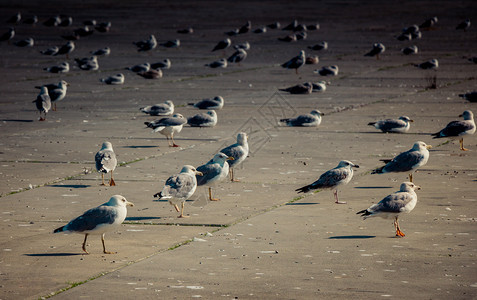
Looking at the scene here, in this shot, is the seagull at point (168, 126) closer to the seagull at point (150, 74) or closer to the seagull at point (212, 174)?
the seagull at point (212, 174)

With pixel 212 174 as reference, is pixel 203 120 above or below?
above

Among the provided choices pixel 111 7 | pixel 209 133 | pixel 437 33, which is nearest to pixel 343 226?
pixel 209 133

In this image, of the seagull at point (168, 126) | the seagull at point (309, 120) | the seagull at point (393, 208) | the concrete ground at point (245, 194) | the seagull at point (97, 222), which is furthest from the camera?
the seagull at point (309, 120)

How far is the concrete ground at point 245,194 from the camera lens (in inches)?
362

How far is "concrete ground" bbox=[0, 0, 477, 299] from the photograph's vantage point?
920cm

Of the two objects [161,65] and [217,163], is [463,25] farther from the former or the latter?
[217,163]

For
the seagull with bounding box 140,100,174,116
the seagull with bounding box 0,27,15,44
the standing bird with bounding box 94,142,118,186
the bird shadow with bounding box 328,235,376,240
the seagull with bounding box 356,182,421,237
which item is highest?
the seagull with bounding box 0,27,15,44

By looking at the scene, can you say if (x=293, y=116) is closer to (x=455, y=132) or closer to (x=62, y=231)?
(x=455, y=132)

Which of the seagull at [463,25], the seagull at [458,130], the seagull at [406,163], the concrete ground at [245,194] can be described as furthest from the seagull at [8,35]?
the seagull at [406,163]

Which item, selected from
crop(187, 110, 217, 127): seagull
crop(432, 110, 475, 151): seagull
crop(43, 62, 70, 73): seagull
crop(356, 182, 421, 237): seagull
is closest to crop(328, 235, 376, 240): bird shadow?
crop(356, 182, 421, 237): seagull

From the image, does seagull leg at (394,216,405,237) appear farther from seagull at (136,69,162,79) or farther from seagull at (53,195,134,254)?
seagull at (136,69,162,79)

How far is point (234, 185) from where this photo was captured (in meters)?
14.3

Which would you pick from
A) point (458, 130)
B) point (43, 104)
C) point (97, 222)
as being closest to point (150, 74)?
point (43, 104)

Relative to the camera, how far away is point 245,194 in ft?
44.5
